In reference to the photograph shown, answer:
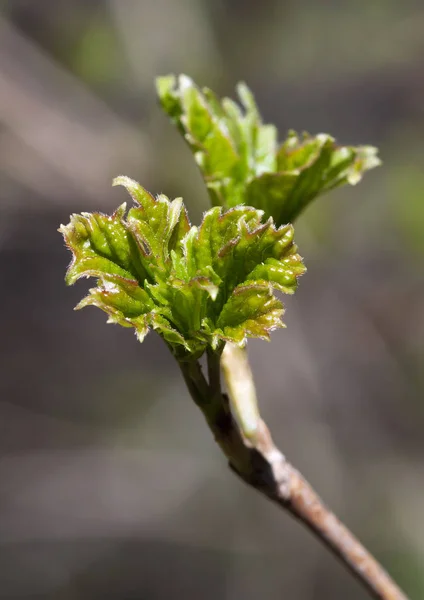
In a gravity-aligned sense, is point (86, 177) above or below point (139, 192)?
above

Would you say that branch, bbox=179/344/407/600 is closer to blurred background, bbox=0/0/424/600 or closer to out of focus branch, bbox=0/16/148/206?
blurred background, bbox=0/0/424/600

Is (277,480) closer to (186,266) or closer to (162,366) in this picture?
(186,266)

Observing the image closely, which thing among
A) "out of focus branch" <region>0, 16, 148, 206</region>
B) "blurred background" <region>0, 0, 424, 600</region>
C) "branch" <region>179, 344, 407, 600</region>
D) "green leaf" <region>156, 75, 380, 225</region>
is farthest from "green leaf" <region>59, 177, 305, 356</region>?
"out of focus branch" <region>0, 16, 148, 206</region>

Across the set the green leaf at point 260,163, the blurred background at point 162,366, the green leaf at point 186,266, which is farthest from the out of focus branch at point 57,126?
the green leaf at point 186,266

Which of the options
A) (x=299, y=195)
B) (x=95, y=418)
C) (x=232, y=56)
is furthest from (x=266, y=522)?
(x=232, y=56)

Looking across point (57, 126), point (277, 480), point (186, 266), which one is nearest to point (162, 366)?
point (57, 126)

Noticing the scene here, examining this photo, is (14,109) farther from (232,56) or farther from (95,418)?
(95,418)
